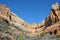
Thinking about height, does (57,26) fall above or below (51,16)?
below

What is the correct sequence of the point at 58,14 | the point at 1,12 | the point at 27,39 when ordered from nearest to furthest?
the point at 27,39, the point at 1,12, the point at 58,14

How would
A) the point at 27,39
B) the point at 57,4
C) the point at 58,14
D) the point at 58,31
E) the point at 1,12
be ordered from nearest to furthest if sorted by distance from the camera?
1. the point at 27,39
2. the point at 58,31
3. the point at 1,12
4. the point at 58,14
5. the point at 57,4

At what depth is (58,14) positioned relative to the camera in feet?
189

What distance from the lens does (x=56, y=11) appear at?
59531 millimetres

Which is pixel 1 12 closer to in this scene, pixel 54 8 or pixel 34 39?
pixel 34 39

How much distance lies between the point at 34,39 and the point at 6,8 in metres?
15.9

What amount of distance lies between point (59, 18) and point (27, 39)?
1611 centimetres

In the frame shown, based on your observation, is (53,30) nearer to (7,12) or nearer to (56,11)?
(56,11)

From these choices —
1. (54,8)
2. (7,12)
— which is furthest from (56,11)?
(7,12)

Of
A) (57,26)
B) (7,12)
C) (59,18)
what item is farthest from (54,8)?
(7,12)

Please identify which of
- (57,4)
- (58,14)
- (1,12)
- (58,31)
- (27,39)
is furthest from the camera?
(57,4)

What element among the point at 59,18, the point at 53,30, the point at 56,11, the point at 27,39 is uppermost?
the point at 56,11

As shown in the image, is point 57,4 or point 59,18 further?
point 57,4

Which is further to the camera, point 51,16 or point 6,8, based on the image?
point 51,16
